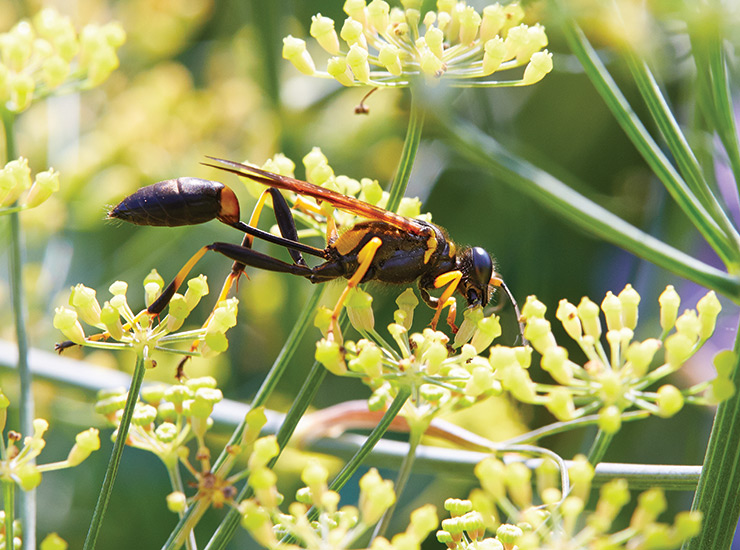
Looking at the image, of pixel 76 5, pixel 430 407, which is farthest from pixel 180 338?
pixel 76 5

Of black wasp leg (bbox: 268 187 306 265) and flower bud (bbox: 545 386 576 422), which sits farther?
black wasp leg (bbox: 268 187 306 265)

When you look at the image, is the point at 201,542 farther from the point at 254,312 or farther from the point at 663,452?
the point at 663,452

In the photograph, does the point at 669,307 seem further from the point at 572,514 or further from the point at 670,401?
the point at 572,514

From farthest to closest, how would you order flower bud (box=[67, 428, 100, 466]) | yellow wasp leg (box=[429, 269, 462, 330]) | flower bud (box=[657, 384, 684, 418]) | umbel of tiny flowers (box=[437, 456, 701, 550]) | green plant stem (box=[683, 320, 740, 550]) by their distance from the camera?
yellow wasp leg (box=[429, 269, 462, 330])
flower bud (box=[67, 428, 100, 466])
green plant stem (box=[683, 320, 740, 550])
flower bud (box=[657, 384, 684, 418])
umbel of tiny flowers (box=[437, 456, 701, 550])

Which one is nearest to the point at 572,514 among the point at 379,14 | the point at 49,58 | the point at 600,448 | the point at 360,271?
the point at 600,448

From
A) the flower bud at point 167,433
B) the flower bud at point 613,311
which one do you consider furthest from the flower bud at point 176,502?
the flower bud at point 613,311

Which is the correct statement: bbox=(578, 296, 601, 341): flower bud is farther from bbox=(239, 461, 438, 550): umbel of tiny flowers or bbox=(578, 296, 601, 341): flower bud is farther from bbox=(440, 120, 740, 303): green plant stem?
bbox=(239, 461, 438, 550): umbel of tiny flowers

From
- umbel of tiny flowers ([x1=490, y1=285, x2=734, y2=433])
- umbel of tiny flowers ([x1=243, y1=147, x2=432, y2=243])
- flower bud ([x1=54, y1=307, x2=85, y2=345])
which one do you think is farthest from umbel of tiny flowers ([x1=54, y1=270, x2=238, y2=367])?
umbel of tiny flowers ([x1=490, y1=285, x2=734, y2=433])
